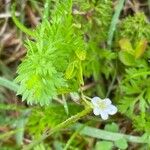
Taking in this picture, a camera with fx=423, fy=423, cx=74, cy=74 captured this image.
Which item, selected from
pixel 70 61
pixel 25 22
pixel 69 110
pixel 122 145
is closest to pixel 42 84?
pixel 70 61

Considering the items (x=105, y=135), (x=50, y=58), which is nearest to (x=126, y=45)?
(x=105, y=135)

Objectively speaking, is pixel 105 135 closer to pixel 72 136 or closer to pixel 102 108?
pixel 72 136

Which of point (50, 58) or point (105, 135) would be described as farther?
point (105, 135)

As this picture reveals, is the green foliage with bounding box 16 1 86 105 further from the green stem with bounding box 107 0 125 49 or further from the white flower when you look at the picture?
the green stem with bounding box 107 0 125 49

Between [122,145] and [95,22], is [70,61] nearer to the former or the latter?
[95,22]

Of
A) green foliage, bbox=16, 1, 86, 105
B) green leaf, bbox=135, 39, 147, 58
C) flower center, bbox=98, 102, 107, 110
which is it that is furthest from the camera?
green leaf, bbox=135, 39, 147, 58

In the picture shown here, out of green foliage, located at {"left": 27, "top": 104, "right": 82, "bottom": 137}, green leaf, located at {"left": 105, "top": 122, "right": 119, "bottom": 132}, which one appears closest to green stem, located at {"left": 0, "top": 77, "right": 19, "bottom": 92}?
green foliage, located at {"left": 27, "top": 104, "right": 82, "bottom": 137}
